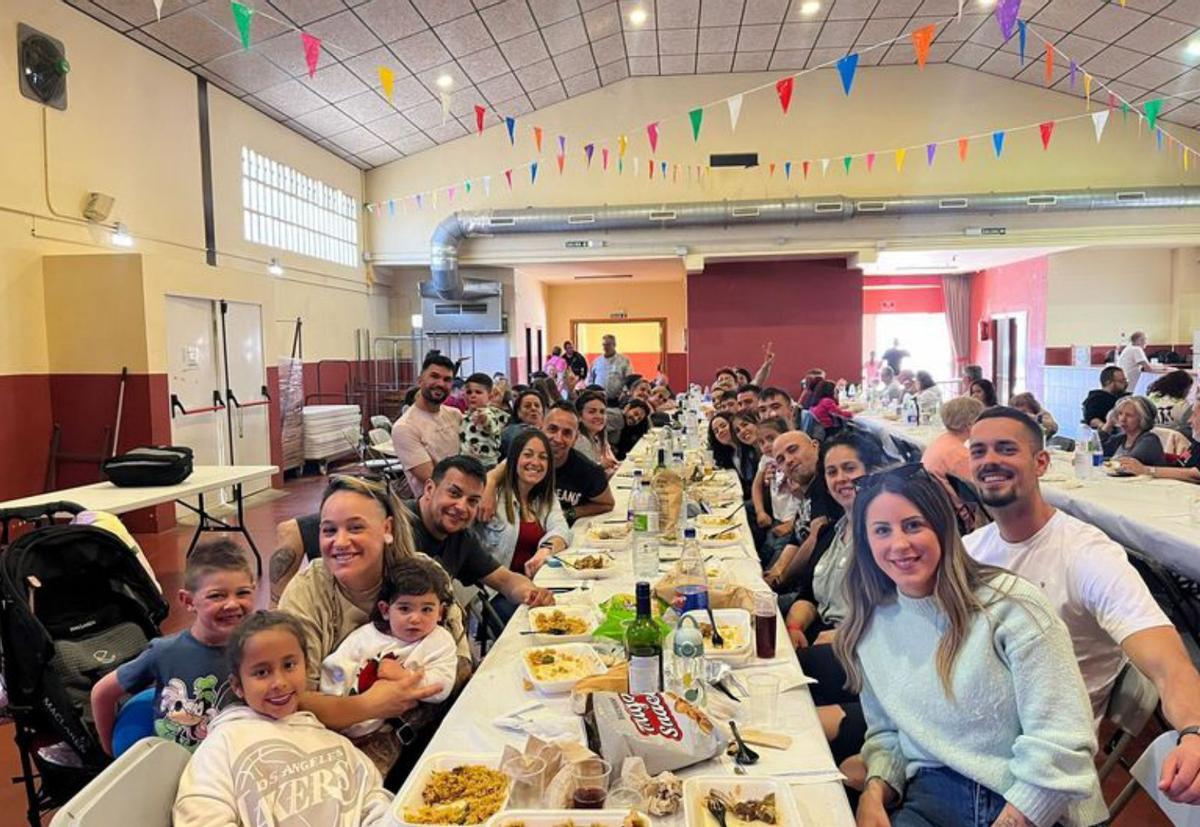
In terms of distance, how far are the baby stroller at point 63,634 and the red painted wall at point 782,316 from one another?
1158 centimetres

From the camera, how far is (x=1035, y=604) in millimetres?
1549

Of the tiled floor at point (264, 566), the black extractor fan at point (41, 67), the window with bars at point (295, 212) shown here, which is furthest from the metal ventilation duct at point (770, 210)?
the black extractor fan at point (41, 67)

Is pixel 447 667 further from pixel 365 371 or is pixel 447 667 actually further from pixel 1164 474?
pixel 365 371

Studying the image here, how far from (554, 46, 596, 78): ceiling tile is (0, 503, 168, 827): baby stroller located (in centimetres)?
944

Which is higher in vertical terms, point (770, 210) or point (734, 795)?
point (770, 210)

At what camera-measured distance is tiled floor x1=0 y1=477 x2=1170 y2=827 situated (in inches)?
102

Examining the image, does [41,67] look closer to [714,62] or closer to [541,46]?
[541,46]

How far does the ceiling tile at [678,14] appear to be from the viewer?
9.42 m

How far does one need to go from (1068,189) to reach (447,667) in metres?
12.9

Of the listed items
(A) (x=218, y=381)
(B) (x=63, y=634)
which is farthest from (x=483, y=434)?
(A) (x=218, y=381)

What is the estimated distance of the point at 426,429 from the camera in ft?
15.3

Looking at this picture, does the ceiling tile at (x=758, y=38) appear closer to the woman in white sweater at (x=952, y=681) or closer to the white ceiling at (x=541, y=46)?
the white ceiling at (x=541, y=46)

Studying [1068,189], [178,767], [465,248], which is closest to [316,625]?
[178,767]

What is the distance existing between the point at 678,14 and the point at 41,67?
6.91 meters
